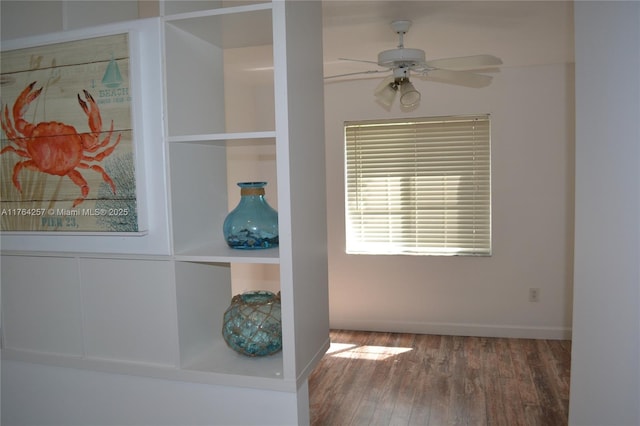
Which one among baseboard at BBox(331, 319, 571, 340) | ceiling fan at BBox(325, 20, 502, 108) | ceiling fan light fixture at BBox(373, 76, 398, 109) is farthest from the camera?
baseboard at BBox(331, 319, 571, 340)

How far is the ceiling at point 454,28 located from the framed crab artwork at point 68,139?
4.44ft

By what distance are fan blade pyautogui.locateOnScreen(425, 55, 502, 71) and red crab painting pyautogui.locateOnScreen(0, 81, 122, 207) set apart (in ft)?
6.35

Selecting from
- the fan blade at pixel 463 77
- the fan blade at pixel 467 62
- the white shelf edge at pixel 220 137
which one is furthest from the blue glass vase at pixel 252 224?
the fan blade at pixel 463 77

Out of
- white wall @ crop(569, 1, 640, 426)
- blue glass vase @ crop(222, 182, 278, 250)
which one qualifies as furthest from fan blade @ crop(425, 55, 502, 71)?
blue glass vase @ crop(222, 182, 278, 250)

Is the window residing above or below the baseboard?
above

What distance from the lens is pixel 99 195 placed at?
1623 mm

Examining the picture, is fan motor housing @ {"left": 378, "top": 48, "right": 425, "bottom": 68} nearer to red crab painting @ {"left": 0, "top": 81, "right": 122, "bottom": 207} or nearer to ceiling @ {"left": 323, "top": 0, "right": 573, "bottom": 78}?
ceiling @ {"left": 323, "top": 0, "right": 573, "bottom": 78}

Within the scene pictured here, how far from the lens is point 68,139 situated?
166 centimetres

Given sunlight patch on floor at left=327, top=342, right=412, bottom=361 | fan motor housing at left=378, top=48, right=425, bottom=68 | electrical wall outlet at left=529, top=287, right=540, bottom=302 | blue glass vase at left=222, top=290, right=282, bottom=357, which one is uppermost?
fan motor housing at left=378, top=48, right=425, bottom=68

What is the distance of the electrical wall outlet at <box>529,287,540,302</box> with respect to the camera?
4.51 meters

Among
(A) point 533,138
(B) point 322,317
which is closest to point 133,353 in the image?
(B) point 322,317

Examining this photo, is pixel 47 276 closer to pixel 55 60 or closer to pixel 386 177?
pixel 55 60

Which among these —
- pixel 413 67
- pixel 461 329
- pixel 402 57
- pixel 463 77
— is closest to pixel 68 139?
pixel 402 57

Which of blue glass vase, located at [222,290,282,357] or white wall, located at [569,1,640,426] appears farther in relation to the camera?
white wall, located at [569,1,640,426]
